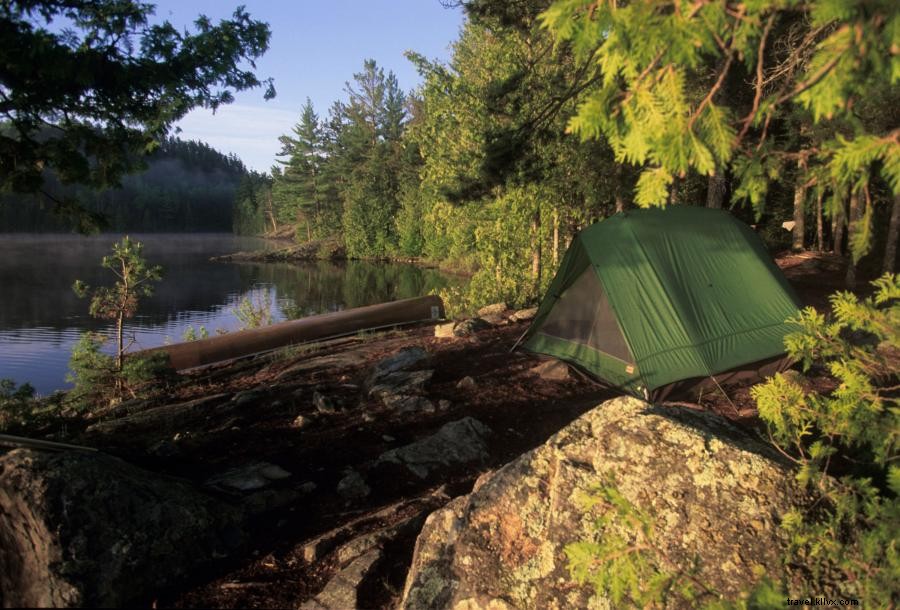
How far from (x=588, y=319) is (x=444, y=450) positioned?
3.13 meters

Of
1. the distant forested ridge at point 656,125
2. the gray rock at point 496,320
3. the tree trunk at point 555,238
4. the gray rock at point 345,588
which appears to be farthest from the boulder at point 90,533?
the tree trunk at point 555,238

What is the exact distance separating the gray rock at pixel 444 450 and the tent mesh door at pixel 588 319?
231cm

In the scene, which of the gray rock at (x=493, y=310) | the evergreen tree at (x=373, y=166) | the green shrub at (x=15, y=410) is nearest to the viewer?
the green shrub at (x=15, y=410)

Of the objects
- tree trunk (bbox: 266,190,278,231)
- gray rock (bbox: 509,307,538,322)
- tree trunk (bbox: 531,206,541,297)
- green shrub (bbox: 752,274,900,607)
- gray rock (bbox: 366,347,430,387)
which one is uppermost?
tree trunk (bbox: 266,190,278,231)

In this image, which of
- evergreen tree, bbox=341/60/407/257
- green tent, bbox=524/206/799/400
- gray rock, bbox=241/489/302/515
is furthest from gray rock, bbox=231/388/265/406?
evergreen tree, bbox=341/60/407/257

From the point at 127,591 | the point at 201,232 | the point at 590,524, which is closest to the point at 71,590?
the point at 127,591

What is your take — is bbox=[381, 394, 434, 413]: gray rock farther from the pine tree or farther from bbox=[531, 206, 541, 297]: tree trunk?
bbox=[531, 206, 541, 297]: tree trunk

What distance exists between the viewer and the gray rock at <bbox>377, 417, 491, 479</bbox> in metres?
4.62

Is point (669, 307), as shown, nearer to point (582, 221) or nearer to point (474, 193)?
point (474, 193)

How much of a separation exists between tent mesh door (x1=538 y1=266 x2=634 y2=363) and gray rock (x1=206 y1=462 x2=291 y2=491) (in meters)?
4.09

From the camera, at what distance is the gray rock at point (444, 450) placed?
15.2ft

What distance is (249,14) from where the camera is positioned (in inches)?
267

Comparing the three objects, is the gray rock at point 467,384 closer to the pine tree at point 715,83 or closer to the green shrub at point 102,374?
the green shrub at point 102,374

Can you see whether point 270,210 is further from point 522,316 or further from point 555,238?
point 522,316
